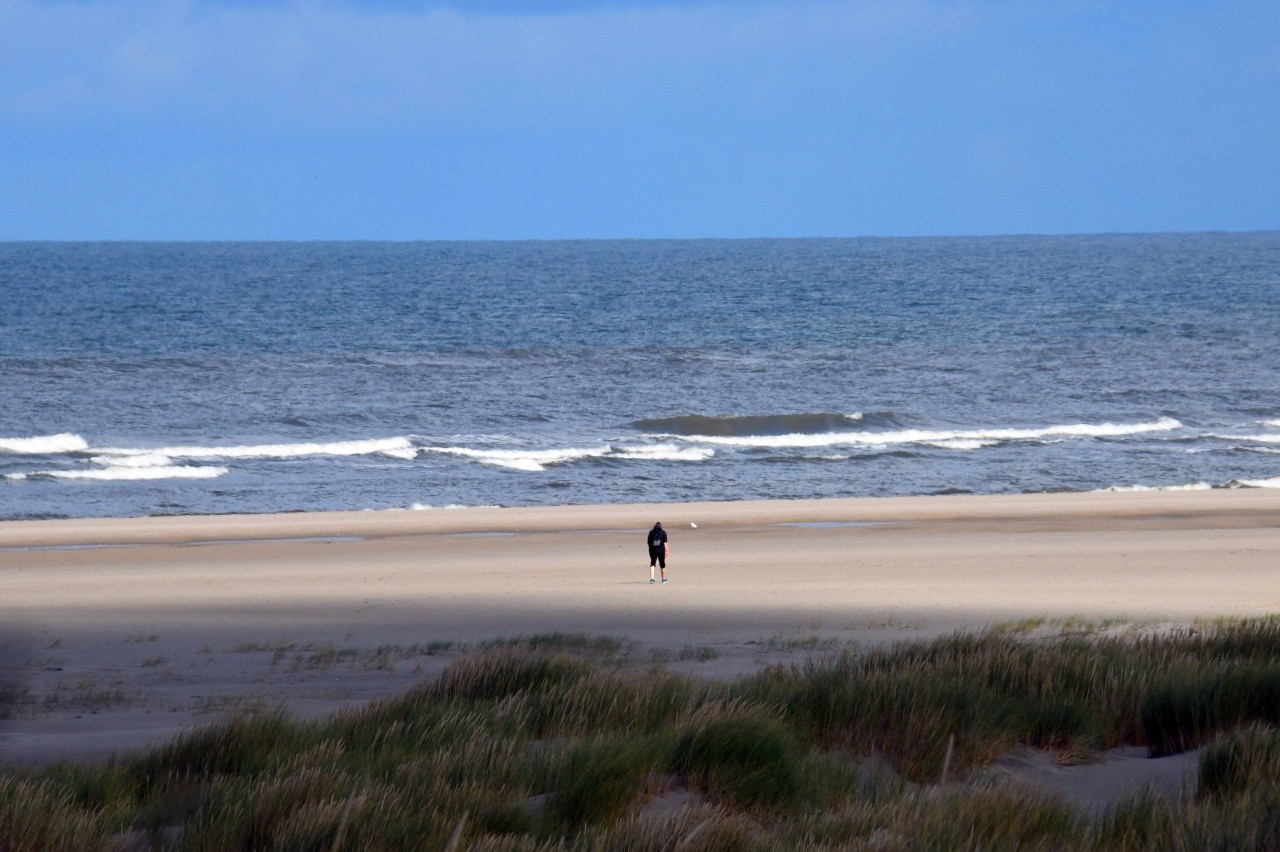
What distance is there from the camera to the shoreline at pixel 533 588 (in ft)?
33.3

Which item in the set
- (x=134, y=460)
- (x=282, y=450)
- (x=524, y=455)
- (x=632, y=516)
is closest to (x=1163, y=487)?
(x=632, y=516)

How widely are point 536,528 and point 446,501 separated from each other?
4.01m

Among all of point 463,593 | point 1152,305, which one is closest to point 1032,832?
point 463,593

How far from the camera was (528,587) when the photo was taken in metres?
16.2

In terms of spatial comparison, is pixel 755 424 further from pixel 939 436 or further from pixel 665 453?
pixel 939 436

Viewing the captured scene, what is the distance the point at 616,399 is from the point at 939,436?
10.3 metres

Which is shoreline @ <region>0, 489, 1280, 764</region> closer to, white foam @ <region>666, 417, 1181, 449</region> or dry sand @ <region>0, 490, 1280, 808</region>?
dry sand @ <region>0, 490, 1280, 808</region>

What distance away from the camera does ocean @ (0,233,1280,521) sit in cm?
2666

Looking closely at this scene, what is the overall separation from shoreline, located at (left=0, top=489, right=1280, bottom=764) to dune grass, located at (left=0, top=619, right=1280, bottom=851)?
1.57 metres

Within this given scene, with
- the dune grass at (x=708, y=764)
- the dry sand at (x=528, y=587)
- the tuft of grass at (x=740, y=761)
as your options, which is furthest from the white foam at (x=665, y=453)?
the tuft of grass at (x=740, y=761)

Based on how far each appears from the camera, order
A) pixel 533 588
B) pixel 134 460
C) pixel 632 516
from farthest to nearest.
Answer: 1. pixel 134 460
2. pixel 632 516
3. pixel 533 588

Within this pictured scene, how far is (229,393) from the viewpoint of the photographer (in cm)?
3788

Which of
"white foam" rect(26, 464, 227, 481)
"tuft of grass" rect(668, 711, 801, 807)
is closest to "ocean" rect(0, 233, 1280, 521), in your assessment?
"white foam" rect(26, 464, 227, 481)

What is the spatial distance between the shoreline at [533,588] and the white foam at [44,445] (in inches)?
310
